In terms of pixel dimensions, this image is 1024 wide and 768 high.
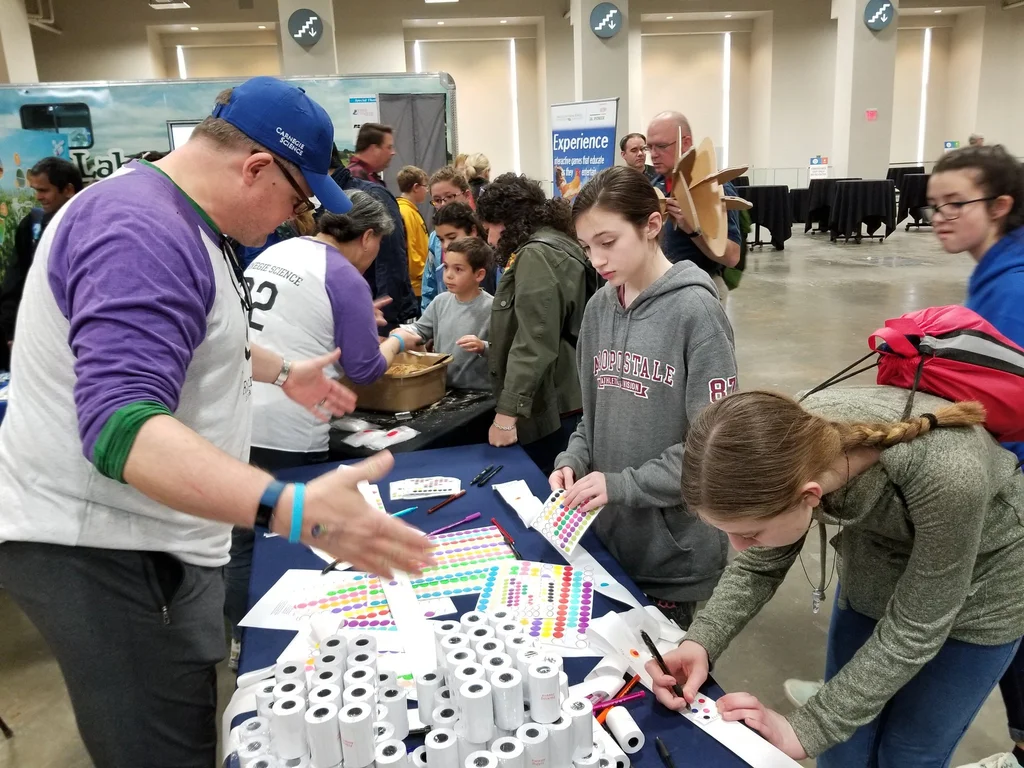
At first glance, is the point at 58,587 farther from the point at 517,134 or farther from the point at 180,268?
the point at 517,134

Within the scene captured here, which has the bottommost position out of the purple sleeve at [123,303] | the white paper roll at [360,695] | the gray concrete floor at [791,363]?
the gray concrete floor at [791,363]

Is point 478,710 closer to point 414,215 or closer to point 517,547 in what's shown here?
point 517,547

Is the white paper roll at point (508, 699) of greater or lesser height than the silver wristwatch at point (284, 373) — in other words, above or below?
below

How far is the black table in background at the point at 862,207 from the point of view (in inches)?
440

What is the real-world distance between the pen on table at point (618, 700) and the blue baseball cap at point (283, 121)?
0.96 metres

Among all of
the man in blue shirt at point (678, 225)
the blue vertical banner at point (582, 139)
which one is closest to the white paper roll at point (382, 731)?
the man in blue shirt at point (678, 225)

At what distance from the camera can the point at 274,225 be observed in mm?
1264

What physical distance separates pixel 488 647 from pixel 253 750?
1.09 feet

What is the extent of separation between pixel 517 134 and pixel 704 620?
14.3 m

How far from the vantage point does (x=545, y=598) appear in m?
1.38

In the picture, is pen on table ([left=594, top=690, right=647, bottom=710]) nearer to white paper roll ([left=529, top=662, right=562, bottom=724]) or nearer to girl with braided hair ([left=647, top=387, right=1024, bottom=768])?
girl with braided hair ([left=647, top=387, right=1024, bottom=768])

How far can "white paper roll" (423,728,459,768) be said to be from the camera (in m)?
0.89

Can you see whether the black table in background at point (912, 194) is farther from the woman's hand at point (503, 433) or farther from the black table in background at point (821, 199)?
the woman's hand at point (503, 433)

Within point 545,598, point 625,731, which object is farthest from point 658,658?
point 545,598
